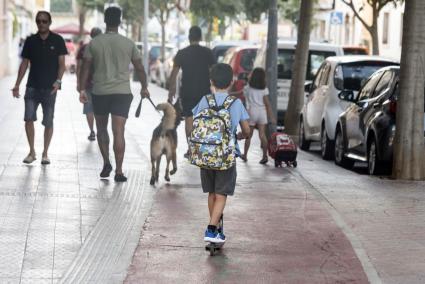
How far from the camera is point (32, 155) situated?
15688 mm

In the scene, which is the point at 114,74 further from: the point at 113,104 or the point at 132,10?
the point at 132,10

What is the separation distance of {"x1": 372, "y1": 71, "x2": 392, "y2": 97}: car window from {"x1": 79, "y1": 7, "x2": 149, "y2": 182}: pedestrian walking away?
400cm

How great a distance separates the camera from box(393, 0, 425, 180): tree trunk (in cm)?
1535

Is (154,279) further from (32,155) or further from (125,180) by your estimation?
(32,155)

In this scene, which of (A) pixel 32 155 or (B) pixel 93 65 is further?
(A) pixel 32 155

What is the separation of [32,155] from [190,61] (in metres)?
2.36

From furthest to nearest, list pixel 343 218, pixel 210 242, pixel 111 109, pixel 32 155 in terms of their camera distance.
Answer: pixel 32 155 → pixel 111 109 → pixel 343 218 → pixel 210 242

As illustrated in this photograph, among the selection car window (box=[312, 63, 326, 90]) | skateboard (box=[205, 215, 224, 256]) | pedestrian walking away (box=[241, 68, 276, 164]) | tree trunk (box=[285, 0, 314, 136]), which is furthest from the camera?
tree trunk (box=[285, 0, 314, 136])

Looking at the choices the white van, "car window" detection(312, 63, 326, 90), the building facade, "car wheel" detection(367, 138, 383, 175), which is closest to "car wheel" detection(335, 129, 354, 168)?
"car wheel" detection(367, 138, 383, 175)

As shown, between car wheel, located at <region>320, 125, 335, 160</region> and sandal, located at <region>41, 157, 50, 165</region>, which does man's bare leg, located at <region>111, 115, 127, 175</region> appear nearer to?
sandal, located at <region>41, 157, 50, 165</region>

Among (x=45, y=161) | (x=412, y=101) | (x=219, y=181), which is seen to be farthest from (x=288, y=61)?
(x=219, y=181)

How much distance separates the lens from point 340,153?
60.5ft

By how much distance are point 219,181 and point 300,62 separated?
14.0 m

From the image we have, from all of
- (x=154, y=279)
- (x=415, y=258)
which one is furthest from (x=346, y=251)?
(x=154, y=279)
